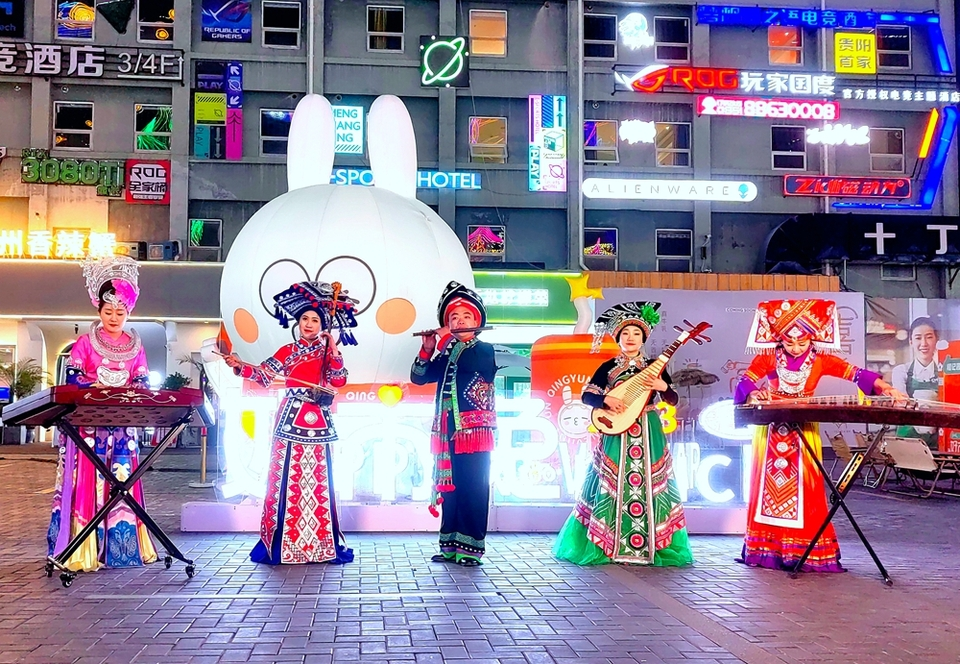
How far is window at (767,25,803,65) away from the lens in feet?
76.3

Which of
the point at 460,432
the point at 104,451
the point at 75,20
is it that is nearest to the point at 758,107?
the point at 460,432

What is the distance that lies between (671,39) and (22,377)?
1665 centimetres

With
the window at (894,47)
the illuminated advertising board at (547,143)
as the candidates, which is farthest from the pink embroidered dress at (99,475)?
the window at (894,47)

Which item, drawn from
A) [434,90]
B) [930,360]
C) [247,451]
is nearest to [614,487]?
[247,451]

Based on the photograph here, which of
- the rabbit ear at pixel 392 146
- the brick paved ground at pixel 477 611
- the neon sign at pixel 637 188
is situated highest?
the neon sign at pixel 637 188

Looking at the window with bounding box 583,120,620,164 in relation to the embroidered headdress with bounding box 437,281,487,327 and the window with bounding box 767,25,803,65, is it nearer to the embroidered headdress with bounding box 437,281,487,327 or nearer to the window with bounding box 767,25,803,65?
the window with bounding box 767,25,803,65

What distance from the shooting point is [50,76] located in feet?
70.3

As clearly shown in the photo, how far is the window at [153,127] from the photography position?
21844mm

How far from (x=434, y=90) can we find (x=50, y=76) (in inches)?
341

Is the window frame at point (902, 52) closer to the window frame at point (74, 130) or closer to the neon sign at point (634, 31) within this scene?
the neon sign at point (634, 31)

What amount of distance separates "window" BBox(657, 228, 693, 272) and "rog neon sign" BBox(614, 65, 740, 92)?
12.8ft

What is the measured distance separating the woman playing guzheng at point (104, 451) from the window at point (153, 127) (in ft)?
53.0

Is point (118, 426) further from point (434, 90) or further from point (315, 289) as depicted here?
point (434, 90)

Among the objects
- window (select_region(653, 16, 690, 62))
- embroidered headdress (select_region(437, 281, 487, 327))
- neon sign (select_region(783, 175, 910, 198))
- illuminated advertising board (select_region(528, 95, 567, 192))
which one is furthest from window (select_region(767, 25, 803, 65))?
embroidered headdress (select_region(437, 281, 487, 327))
